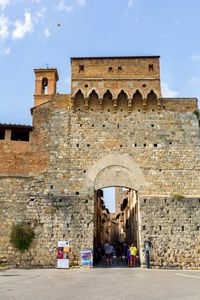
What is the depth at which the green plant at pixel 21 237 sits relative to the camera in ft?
49.3

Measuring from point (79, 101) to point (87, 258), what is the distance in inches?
325

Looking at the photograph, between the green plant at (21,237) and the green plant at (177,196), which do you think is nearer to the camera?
the green plant at (21,237)

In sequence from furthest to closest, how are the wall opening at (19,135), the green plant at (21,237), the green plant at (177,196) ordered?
the wall opening at (19,135)
the green plant at (177,196)
the green plant at (21,237)

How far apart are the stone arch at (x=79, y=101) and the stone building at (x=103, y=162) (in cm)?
6

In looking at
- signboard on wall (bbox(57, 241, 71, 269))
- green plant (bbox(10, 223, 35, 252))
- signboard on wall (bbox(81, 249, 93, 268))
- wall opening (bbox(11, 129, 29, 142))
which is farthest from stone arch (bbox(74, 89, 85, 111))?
signboard on wall (bbox(81, 249, 93, 268))

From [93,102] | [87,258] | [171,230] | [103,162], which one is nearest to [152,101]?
[93,102]

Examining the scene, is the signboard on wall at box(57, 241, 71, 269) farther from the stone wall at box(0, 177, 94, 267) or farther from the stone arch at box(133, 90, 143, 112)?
the stone arch at box(133, 90, 143, 112)

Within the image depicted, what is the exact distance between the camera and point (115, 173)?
16.5m

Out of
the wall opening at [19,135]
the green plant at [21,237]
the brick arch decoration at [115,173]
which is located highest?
the wall opening at [19,135]

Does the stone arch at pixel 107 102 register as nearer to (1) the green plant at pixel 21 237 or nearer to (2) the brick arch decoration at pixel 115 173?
(2) the brick arch decoration at pixel 115 173

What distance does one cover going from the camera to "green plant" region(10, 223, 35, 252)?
49.3 feet

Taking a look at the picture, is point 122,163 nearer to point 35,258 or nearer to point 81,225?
point 81,225

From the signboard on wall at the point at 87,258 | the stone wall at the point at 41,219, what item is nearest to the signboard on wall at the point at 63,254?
the stone wall at the point at 41,219

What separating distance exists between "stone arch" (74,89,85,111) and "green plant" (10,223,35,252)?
688 centimetres
